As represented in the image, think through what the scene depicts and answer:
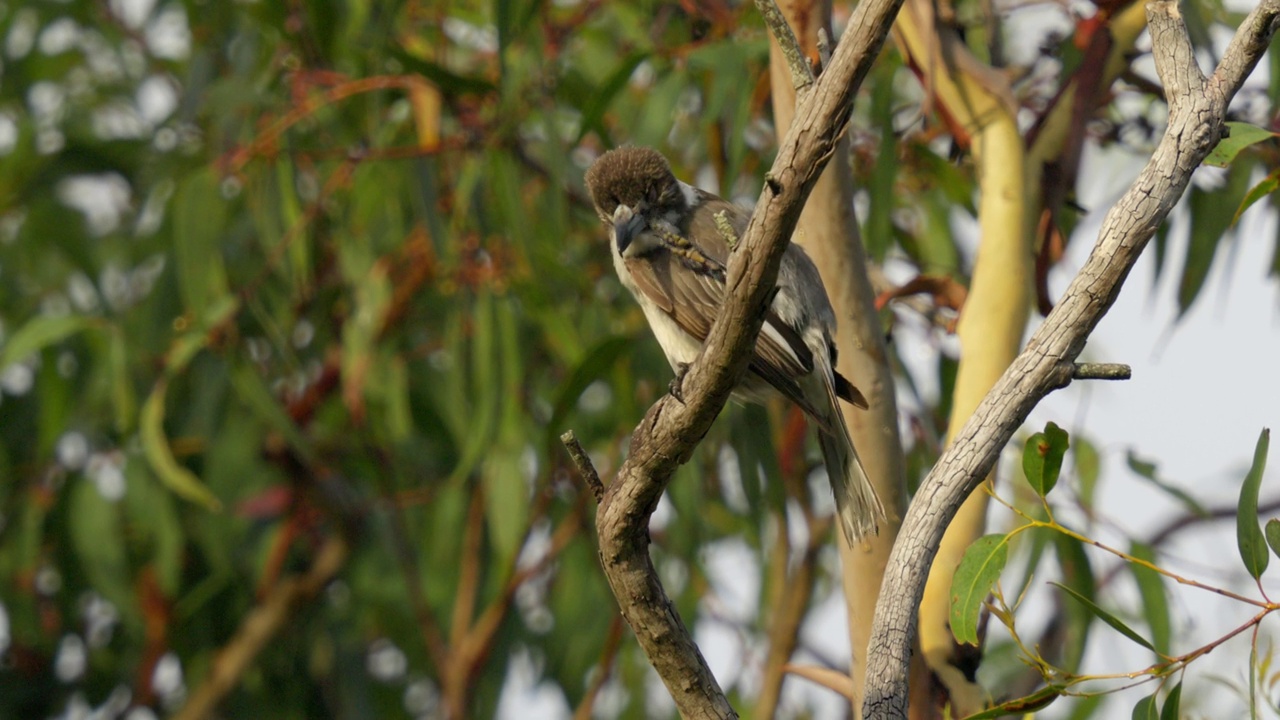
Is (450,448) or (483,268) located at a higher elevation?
(483,268)

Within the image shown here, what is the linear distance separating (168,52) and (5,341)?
3.92 feet

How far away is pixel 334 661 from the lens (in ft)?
15.2

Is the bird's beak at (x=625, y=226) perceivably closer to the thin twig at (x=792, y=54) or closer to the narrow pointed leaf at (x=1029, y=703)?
the thin twig at (x=792, y=54)

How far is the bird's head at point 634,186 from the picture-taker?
2832 millimetres

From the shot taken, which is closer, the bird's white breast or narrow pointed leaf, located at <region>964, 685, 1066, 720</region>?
narrow pointed leaf, located at <region>964, 685, 1066, 720</region>

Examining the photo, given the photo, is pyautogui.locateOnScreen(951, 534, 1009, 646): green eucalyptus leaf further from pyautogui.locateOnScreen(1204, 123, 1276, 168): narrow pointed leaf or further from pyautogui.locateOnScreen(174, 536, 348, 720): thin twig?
pyautogui.locateOnScreen(174, 536, 348, 720): thin twig

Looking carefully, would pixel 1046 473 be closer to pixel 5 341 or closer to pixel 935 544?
pixel 935 544

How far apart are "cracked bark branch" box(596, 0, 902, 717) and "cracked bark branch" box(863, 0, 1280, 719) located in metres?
0.26

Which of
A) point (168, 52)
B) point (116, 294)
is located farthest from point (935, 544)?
point (168, 52)

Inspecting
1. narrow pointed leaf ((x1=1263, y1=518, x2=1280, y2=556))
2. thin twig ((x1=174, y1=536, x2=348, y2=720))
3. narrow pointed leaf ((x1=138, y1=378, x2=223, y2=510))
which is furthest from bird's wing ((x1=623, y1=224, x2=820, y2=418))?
thin twig ((x1=174, y1=536, x2=348, y2=720))

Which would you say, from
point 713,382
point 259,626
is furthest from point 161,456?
point 713,382

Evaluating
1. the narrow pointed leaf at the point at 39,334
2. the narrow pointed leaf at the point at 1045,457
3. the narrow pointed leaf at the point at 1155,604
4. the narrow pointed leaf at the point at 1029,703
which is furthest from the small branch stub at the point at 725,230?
the narrow pointed leaf at the point at 39,334

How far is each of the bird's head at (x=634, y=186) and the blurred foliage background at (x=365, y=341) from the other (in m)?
0.22

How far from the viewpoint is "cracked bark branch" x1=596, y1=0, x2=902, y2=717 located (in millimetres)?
1417
